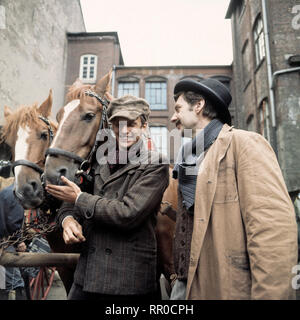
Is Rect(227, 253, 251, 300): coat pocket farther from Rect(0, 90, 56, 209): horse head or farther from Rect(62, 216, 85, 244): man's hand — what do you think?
Rect(0, 90, 56, 209): horse head

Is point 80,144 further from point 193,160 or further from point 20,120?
point 20,120

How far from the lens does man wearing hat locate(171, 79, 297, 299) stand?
113 cm

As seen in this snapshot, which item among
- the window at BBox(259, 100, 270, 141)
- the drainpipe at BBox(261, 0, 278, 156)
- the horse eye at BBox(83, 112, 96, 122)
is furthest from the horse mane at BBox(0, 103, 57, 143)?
the window at BBox(259, 100, 270, 141)

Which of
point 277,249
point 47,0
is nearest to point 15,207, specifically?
point 277,249

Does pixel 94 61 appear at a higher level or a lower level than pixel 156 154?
higher

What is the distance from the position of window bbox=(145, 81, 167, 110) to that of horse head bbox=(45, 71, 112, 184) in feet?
57.6

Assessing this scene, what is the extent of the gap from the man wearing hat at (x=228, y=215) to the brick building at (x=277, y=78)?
8.52m

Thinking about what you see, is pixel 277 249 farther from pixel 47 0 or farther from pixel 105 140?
pixel 47 0

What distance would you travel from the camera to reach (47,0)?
1661 centimetres

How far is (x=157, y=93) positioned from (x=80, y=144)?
724 inches

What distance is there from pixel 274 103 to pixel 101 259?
36.9ft

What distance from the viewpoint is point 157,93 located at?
20125 millimetres

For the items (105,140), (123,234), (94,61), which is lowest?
(123,234)

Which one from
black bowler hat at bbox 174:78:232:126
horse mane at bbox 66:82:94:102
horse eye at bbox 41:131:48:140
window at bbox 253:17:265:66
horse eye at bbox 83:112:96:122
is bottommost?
black bowler hat at bbox 174:78:232:126
